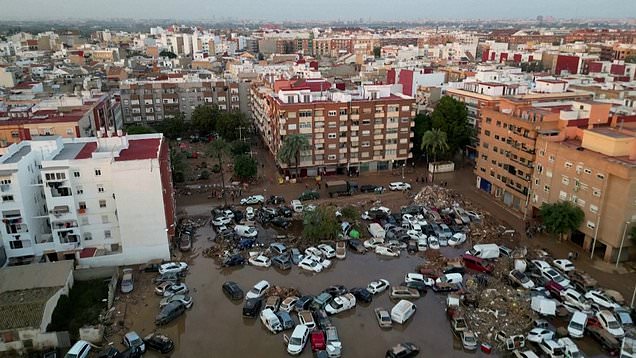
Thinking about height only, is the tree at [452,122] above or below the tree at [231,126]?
above

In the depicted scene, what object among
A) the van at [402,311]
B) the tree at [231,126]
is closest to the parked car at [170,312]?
the van at [402,311]

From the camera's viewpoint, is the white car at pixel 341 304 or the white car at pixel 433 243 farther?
the white car at pixel 433 243

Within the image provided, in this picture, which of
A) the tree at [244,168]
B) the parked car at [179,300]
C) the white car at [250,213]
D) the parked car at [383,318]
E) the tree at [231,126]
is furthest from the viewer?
the tree at [231,126]

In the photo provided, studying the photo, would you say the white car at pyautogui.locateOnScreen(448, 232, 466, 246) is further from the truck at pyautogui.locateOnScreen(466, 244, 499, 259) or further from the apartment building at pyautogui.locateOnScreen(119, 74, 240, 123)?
the apartment building at pyautogui.locateOnScreen(119, 74, 240, 123)

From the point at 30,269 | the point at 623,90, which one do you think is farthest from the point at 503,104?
the point at 30,269

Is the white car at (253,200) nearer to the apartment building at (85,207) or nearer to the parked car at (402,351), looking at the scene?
the apartment building at (85,207)

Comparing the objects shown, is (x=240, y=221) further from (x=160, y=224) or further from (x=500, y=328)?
(x=500, y=328)

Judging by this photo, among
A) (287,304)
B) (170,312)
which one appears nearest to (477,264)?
(287,304)
